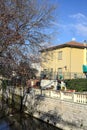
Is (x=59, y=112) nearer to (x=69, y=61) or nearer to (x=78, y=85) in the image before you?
(x=78, y=85)

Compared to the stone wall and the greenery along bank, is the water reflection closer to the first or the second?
the stone wall

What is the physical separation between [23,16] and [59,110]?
333 inches

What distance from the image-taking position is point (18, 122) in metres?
19.0

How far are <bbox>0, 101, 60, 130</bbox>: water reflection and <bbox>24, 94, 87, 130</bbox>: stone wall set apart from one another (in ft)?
1.90

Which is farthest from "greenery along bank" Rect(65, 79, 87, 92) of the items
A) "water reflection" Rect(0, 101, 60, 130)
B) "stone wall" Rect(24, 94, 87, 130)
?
"water reflection" Rect(0, 101, 60, 130)

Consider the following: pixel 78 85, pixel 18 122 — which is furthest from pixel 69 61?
pixel 18 122

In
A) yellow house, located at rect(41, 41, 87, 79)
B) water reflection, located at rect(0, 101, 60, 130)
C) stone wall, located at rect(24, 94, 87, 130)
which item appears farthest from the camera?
yellow house, located at rect(41, 41, 87, 79)

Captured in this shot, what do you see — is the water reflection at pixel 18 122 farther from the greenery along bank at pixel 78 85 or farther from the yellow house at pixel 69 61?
→ the yellow house at pixel 69 61

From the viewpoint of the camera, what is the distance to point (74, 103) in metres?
15.6

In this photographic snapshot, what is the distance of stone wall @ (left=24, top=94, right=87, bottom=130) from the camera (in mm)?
14736

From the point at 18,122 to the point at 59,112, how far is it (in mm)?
4017

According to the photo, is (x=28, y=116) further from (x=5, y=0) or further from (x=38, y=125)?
(x=5, y=0)

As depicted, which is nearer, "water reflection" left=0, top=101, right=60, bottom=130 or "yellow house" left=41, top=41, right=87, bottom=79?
"water reflection" left=0, top=101, right=60, bottom=130

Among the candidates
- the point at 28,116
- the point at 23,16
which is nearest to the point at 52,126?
the point at 28,116
